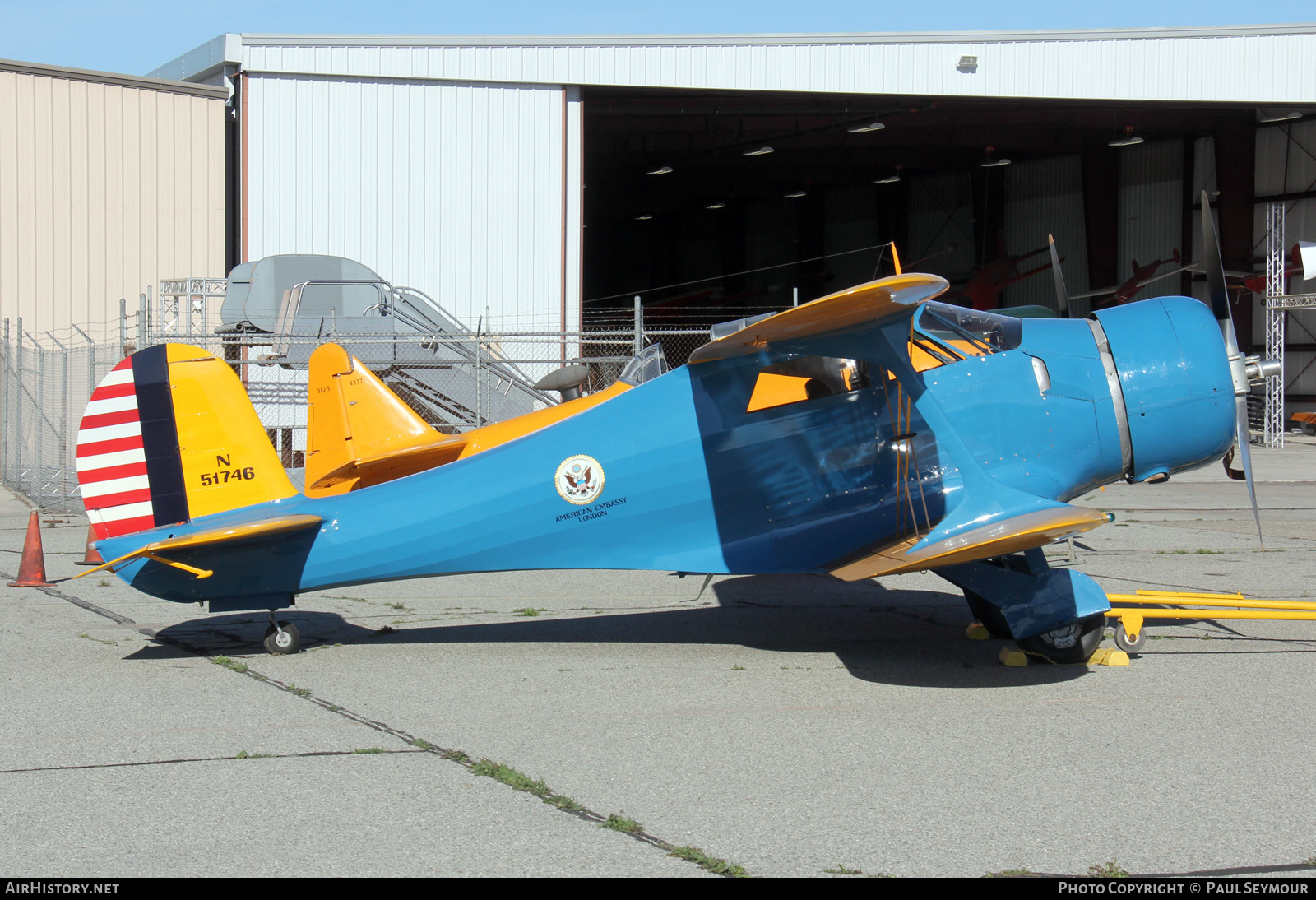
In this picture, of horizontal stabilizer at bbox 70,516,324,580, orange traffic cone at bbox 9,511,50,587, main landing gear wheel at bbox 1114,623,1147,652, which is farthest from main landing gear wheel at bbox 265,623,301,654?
main landing gear wheel at bbox 1114,623,1147,652

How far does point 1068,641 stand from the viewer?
618 centimetres

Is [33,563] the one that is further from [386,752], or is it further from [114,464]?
[386,752]

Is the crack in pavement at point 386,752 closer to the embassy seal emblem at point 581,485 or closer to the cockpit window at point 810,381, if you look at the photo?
the embassy seal emblem at point 581,485

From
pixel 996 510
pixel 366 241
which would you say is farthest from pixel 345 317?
pixel 996 510

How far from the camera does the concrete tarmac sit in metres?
3.61

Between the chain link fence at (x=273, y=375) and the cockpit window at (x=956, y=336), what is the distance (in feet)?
27.1

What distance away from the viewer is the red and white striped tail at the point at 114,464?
6.33 m

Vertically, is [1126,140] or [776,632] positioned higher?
[1126,140]

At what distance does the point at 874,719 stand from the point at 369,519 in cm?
316

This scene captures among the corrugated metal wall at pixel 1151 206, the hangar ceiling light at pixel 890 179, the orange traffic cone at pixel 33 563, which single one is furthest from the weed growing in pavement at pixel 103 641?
the hangar ceiling light at pixel 890 179

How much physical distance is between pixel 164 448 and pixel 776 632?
4017 millimetres

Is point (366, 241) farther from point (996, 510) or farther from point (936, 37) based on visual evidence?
point (996, 510)

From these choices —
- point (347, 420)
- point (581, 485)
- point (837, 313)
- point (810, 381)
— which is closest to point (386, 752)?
point (581, 485)

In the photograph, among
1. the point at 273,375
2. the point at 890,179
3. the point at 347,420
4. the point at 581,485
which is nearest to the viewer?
the point at 581,485
